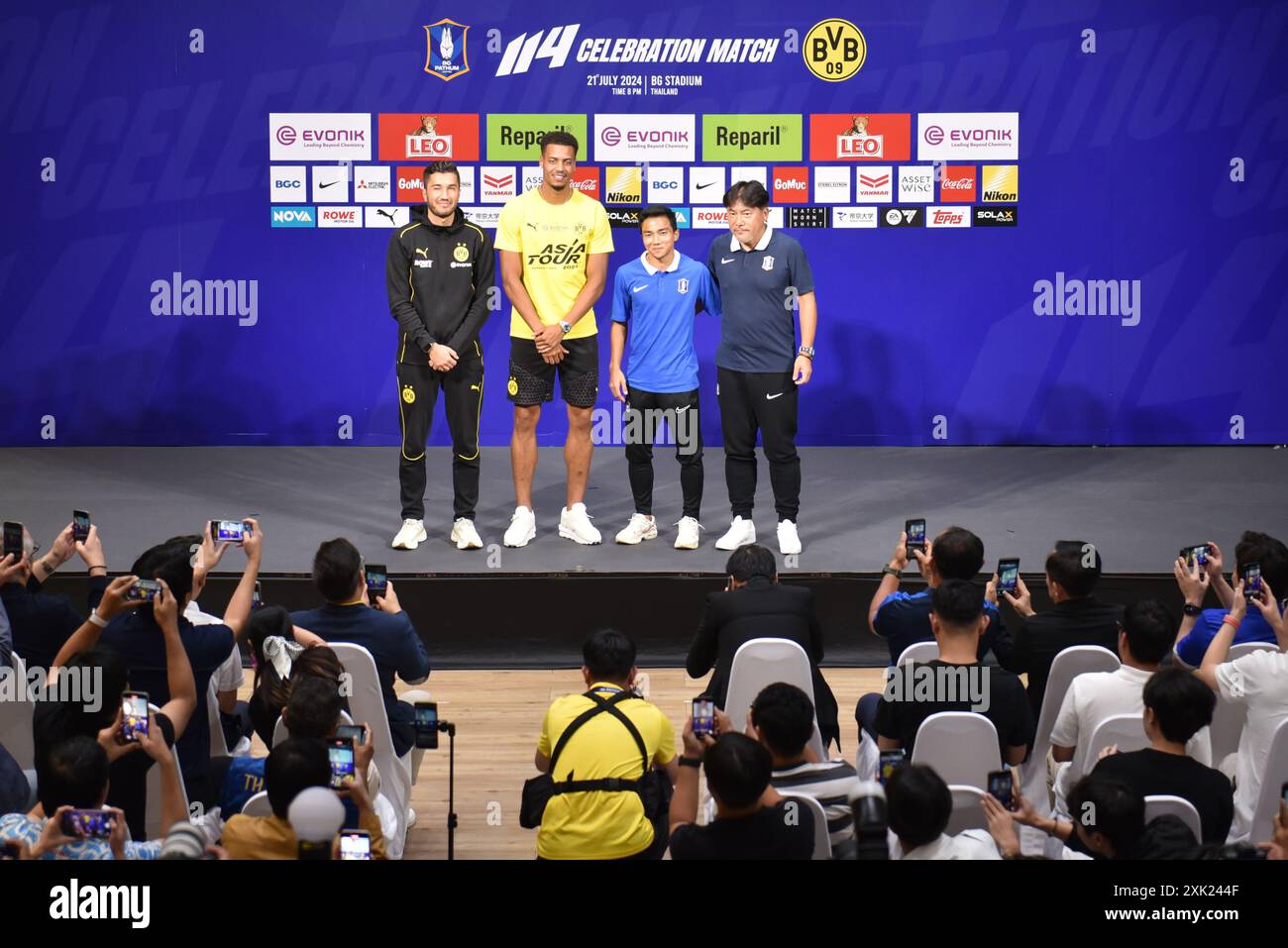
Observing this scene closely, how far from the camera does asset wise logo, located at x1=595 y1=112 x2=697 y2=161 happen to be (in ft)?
27.0

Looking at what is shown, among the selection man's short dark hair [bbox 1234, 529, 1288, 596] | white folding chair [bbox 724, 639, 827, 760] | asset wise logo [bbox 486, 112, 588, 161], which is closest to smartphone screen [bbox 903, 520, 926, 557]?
white folding chair [bbox 724, 639, 827, 760]

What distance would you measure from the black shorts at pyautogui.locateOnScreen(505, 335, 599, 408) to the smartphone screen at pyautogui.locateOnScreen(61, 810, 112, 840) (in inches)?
148

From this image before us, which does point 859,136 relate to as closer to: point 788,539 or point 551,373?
point 551,373

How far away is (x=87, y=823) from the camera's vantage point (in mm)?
2625

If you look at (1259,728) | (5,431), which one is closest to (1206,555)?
(1259,728)

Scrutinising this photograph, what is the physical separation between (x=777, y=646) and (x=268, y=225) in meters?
5.28

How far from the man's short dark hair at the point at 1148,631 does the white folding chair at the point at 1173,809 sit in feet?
2.48

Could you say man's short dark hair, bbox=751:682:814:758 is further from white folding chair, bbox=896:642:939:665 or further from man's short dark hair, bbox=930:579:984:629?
white folding chair, bbox=896:642:939:665

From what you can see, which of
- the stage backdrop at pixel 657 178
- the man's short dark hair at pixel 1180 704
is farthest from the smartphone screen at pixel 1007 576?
the stage backdrop at pixel 657 178

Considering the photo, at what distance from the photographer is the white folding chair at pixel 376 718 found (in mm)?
3723

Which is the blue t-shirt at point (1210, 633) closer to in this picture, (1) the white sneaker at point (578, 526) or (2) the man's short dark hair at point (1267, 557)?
(2) the man's short dark hair at point (1267, 557)

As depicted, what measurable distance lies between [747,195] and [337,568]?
9.20 feet

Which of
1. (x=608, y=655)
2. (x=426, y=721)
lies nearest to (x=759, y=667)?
(x=608, y=655)
